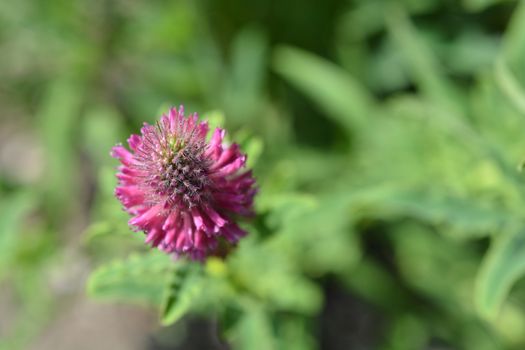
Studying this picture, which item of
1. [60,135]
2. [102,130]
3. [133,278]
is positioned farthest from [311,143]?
[133,278]

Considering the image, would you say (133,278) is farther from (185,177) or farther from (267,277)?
(185,177)

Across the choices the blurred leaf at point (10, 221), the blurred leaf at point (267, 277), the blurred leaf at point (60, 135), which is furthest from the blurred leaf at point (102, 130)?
the blurred leaf at point (267, 277)

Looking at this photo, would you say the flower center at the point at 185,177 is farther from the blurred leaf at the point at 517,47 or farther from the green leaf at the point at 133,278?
the blurred leaf at the point at 517,47

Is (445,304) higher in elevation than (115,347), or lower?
lower

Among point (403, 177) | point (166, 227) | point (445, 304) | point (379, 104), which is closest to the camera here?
point (166, 227)

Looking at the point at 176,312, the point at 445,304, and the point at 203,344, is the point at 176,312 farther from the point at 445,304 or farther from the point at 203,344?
the point at 203,344

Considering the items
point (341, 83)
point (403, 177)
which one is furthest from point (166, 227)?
point (341, 83)

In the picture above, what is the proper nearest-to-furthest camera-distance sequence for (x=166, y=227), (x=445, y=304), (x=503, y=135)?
(x=166, y=227) < (x=503, y=135) < (x=445, y=304)
